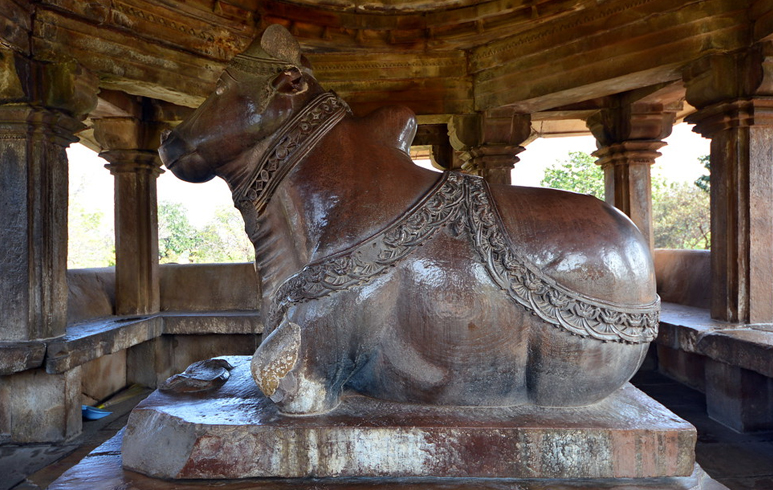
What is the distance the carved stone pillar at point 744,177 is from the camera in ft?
13.3

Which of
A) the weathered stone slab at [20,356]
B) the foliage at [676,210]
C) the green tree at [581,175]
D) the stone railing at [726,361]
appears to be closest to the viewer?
the stone railing at [726,361]

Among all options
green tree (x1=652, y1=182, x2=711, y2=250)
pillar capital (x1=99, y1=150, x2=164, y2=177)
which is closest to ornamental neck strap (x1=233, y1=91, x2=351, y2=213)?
pillar capital (x1=99, y1=150, x2=164, y2=177)

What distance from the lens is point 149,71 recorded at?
4742 mm

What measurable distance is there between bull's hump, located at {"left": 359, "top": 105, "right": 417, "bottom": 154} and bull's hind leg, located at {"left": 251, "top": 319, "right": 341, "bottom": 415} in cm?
71

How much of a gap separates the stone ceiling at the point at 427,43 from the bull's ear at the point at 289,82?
3291mm

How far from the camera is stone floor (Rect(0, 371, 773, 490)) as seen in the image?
10.9 ft

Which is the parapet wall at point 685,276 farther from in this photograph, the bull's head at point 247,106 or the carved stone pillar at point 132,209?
the carved stone pillar at point 132,209

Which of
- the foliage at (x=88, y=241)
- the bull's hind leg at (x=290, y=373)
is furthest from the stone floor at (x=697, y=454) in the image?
the foliage at (x=88, y=241)

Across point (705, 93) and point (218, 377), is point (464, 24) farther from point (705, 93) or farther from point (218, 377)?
point (218, 377)

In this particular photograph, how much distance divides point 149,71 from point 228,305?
2.86 m

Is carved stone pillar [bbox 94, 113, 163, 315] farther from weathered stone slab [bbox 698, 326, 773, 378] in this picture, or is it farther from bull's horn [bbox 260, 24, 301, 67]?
weathered stone slab [bbox 698, 326, 773, 378]

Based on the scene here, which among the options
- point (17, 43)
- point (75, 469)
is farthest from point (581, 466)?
point (17, 43)

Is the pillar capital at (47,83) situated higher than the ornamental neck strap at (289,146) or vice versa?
the pillar capital at (47,83)

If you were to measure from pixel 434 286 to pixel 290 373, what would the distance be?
1.60 feet
